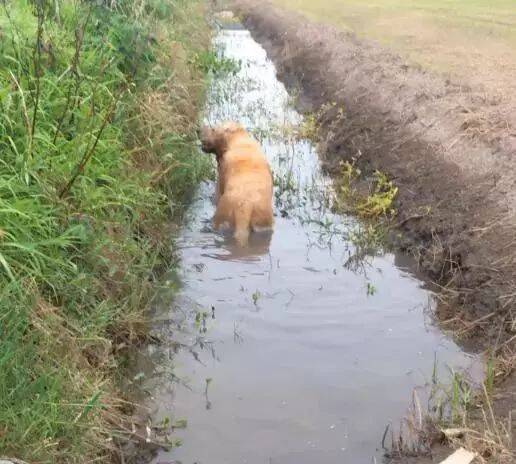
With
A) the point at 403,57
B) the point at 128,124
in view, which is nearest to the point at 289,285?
the point at 128,124

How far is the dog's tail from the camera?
5.74m

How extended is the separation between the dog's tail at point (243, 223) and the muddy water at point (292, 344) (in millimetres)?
87

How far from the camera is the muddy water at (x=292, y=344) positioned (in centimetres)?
360

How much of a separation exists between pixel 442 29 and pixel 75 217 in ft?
42.6

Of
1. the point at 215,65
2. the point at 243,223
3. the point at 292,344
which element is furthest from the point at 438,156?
the point at 215,65

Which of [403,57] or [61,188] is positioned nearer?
[61,188]

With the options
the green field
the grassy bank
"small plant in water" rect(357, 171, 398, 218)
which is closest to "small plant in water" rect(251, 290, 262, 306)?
the grassy bank

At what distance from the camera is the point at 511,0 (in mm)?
19922

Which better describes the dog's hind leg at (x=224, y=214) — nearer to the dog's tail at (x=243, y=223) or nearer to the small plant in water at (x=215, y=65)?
the dog's tail at (x=243, y=223)

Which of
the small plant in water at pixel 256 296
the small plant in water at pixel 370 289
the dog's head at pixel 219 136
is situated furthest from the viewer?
the dog's head at pixel 219 136

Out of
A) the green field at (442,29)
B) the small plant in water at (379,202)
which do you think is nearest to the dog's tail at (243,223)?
the small plant in water at (379,202)

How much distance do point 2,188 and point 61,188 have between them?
1.18 ft

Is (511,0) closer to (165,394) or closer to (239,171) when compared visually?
(239,171)

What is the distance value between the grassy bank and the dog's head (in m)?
0.55
